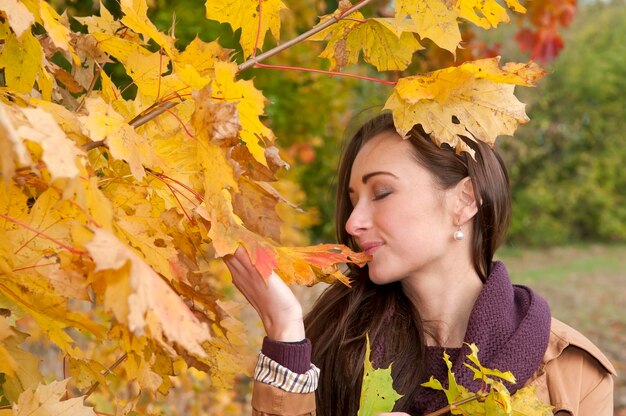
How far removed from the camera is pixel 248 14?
1171 mm

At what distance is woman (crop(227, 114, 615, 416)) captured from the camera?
6.23 feet

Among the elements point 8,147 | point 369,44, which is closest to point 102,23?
point 369,44

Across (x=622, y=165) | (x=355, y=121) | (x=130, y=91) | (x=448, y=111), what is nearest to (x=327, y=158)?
(x=130, y=91)

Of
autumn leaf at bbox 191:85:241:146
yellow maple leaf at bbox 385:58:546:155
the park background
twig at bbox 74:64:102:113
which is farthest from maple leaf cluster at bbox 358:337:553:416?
the park background

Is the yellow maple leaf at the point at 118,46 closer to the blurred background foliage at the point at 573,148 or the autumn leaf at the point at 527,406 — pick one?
the autumn leaf at the point at 527,406

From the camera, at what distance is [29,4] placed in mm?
928

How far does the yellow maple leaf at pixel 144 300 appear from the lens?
2.31ft

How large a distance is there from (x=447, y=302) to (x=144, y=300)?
1.48m

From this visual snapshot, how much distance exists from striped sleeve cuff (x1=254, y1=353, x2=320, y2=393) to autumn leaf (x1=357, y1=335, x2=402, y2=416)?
0.69ft

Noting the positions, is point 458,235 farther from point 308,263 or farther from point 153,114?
point 153,114

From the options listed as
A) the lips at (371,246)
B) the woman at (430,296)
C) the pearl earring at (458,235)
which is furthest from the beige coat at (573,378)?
the lips at (371,246)

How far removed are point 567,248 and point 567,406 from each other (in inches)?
556

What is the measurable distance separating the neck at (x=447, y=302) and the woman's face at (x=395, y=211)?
127 mm

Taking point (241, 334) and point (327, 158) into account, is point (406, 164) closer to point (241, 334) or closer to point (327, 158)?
point (241, 334)
